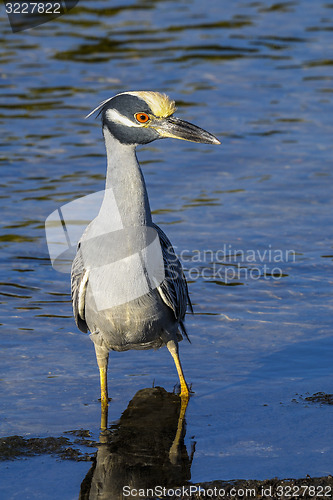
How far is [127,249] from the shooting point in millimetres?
6789

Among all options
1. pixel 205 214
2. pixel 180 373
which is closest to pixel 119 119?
pixel 180 373

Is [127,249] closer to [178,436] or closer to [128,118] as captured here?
[128,118]

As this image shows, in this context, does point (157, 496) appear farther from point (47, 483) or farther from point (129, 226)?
point (129, 226)

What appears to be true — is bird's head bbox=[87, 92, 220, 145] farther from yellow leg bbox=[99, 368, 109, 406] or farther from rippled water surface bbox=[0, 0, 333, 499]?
rippled water surface bbox=[0, 0, 333, 499]

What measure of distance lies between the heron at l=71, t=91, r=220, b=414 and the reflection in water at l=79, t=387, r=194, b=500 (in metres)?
0.37

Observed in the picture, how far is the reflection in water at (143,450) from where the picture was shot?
241 inches

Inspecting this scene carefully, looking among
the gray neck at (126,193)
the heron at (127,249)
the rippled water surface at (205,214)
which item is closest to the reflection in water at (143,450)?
the rippled water surface at (205,214)

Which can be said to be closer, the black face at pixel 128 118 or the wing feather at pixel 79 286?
the black face at pixel 128 118

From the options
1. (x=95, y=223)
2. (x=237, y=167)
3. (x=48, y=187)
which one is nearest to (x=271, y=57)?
(x=237, y=167)

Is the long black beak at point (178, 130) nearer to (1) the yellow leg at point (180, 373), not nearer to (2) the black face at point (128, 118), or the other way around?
(2) the black face at point (128, 118)

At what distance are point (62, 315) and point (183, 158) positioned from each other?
15.2 feet

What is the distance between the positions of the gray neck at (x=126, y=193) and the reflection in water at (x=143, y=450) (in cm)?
157

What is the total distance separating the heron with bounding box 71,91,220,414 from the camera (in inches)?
268

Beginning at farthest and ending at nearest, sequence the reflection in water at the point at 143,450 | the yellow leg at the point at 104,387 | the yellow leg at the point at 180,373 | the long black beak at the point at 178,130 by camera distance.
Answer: the yellow leg at the point at 180,373
the yellow leg at the point at 104,387
the long black beak at the point at 178,130
the reflection in water at the point at 143,450
